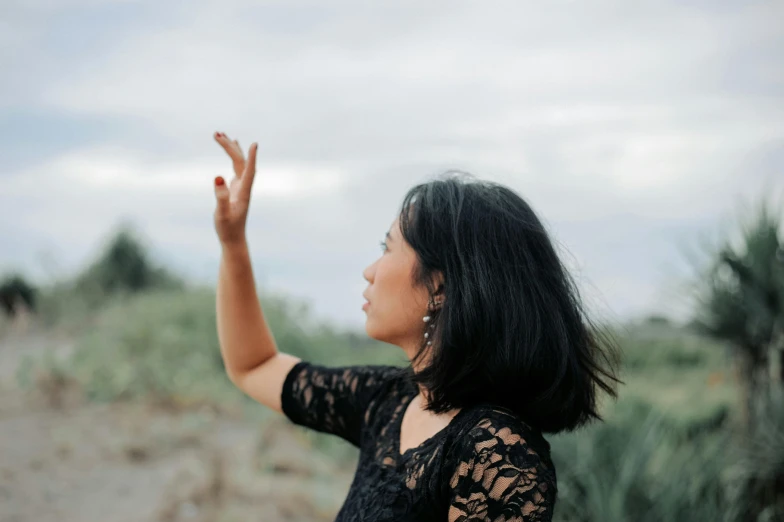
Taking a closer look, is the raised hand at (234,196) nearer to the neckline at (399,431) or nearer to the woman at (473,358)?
the woman at (473,358)

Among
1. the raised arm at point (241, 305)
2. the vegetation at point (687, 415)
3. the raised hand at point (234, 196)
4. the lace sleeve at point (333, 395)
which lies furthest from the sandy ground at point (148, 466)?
the raised hand at point (234, 196)

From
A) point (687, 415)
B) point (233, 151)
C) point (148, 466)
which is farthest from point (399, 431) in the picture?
point (687, 415)

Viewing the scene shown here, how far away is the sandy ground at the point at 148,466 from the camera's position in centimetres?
490

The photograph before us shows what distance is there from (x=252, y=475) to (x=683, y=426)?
10.1 feet

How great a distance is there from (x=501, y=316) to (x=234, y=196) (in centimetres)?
97

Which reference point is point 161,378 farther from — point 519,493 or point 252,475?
point 519,493

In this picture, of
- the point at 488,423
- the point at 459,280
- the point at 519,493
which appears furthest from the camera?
the point at 459,280

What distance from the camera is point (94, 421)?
670 cm

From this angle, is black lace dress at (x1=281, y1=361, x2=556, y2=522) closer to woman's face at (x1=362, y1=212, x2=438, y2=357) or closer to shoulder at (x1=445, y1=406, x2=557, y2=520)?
shoulder at (x1=445, y1=406, x2=557, y2=520)

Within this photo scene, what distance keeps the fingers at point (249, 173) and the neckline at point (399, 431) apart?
775 mm

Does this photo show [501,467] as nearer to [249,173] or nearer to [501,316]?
[501,316]

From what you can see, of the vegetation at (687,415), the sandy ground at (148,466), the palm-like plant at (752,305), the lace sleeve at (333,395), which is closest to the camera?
the lace sleeve at (333,395)

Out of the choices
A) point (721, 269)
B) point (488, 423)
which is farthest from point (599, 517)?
point (488, 423)

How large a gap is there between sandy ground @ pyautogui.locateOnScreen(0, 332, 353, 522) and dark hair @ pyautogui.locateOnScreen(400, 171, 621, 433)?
3.33m
